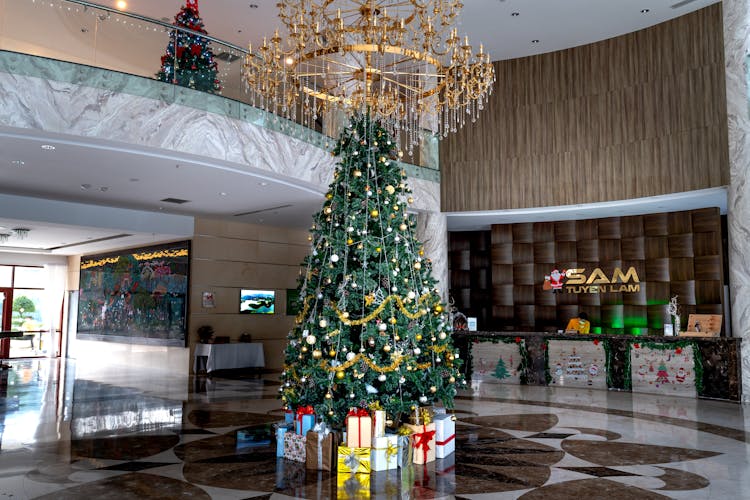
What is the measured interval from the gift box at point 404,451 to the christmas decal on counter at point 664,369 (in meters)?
6.42

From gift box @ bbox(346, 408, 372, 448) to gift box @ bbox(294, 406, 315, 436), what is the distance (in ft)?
1.71

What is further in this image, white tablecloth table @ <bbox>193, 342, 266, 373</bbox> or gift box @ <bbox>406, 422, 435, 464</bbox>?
white tablecloth table @ <bbox>193, 342, 266, 373</bbox>

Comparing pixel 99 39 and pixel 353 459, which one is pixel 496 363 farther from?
pixel 99 39

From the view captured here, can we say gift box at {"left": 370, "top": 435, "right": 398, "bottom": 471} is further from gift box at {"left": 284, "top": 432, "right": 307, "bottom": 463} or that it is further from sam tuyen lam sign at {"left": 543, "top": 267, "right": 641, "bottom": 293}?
sam tuyen lam sign at {"left": 543, "top": 267, "right": 641, "bottom": 293}

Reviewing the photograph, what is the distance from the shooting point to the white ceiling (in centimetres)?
828

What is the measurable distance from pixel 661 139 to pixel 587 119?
1579 mm

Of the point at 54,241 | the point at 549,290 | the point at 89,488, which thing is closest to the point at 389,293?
the point at 89,488

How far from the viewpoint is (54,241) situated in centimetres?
1547

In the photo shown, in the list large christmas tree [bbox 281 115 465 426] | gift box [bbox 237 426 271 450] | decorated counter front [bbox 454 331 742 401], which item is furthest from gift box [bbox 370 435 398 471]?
decorated counter front [bbox 454 331 742 401]

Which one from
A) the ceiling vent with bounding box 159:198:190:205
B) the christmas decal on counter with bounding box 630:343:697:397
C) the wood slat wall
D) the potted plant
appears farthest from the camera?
the potted plant

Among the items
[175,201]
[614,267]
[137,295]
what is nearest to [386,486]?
[175,201]

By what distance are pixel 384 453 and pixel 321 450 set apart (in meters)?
0.57

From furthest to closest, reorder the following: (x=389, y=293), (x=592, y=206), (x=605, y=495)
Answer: (x=592, y=206) < (x=389, y=293) < (x=605, y=495)

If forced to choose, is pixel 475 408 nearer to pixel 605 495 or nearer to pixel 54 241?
pixel 605 495
